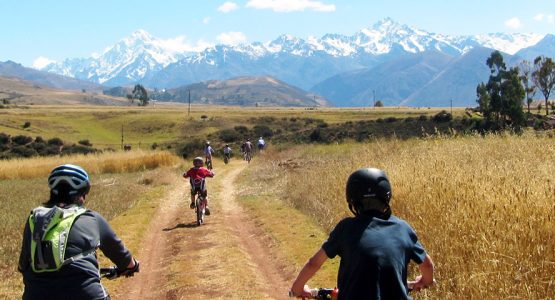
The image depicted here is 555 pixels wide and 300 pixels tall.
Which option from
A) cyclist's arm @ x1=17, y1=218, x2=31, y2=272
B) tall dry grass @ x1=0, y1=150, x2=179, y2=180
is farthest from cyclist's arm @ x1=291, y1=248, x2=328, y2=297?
tall dry grass @ x1=0, y1=150, x2=179, y2=180

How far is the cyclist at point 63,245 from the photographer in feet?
15.3

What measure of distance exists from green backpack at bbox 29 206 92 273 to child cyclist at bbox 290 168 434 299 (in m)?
1.91

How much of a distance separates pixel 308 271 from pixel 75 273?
192 cm

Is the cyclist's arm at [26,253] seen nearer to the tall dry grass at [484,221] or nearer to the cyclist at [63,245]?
the cyclist at [63,245]

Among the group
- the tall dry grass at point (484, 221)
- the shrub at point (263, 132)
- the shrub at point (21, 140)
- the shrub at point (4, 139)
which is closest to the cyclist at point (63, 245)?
the tall dry grass at point (484, 221)

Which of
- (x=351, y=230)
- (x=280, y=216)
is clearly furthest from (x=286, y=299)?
(x=280, y=216)

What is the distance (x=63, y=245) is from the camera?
4.68 m

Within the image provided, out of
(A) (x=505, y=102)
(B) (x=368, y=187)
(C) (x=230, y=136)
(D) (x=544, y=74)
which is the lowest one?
(C) (x=230, y=136)

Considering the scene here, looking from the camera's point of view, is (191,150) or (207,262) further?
(191,150)

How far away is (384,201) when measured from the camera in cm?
439

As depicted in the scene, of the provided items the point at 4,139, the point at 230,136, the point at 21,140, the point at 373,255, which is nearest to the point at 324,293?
the point at 373,255

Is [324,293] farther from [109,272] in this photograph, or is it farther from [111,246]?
[109,272]

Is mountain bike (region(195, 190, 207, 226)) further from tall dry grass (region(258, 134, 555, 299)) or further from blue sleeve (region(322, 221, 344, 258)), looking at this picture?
blue sleeve (region(322, 221, 344, 258))

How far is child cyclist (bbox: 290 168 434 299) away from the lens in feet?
13.6
